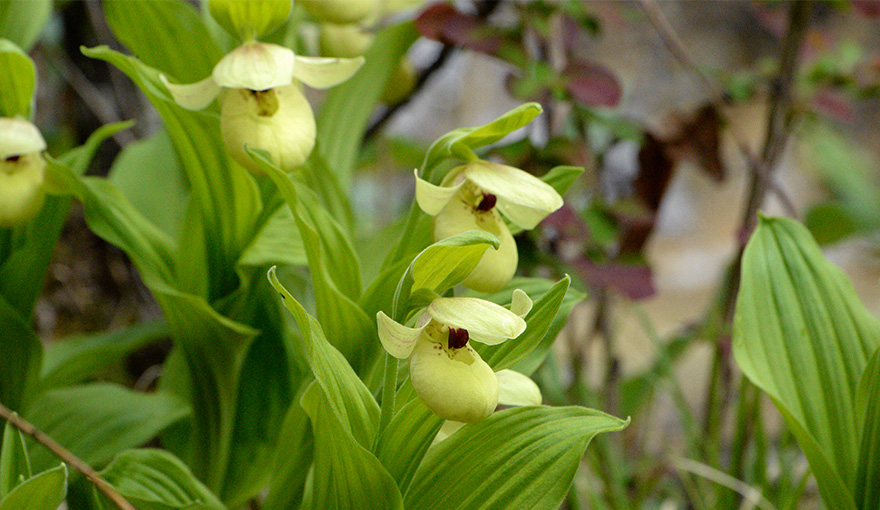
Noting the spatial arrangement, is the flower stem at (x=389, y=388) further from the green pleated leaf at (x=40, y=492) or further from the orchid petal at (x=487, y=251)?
the green pleated leaf at (x=40, y=492)

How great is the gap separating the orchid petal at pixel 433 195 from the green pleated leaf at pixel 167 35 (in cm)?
36

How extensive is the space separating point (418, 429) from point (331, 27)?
2.29 feet

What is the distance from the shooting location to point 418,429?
52 centimetres

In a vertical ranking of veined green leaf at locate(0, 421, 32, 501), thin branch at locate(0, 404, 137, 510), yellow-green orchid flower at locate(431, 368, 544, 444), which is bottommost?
veined green leaf at locate(0, 421, 32, 501)

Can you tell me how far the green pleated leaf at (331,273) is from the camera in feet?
1.76

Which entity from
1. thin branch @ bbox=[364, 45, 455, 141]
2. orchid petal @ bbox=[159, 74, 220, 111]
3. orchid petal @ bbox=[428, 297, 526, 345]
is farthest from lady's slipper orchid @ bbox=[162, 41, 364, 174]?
thin branch @ bbox=[364, 45, 455, 141]

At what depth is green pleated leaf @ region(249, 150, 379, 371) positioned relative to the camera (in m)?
0.54

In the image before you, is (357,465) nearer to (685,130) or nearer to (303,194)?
(303,194)

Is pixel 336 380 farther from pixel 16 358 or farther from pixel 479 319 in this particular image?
pixel 16 358

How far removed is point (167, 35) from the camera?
0.73 meters

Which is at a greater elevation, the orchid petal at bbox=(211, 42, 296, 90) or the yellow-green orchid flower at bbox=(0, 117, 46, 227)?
the orchid petal at bbox=(211, 42, 296, 90)

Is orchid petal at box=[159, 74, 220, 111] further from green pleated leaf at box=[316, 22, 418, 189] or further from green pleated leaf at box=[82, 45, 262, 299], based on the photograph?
green pleated leaf at box=[316, 22, 418, 189]

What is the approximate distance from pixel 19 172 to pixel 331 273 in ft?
1.08

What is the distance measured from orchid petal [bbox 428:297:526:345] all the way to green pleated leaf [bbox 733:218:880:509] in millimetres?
300
